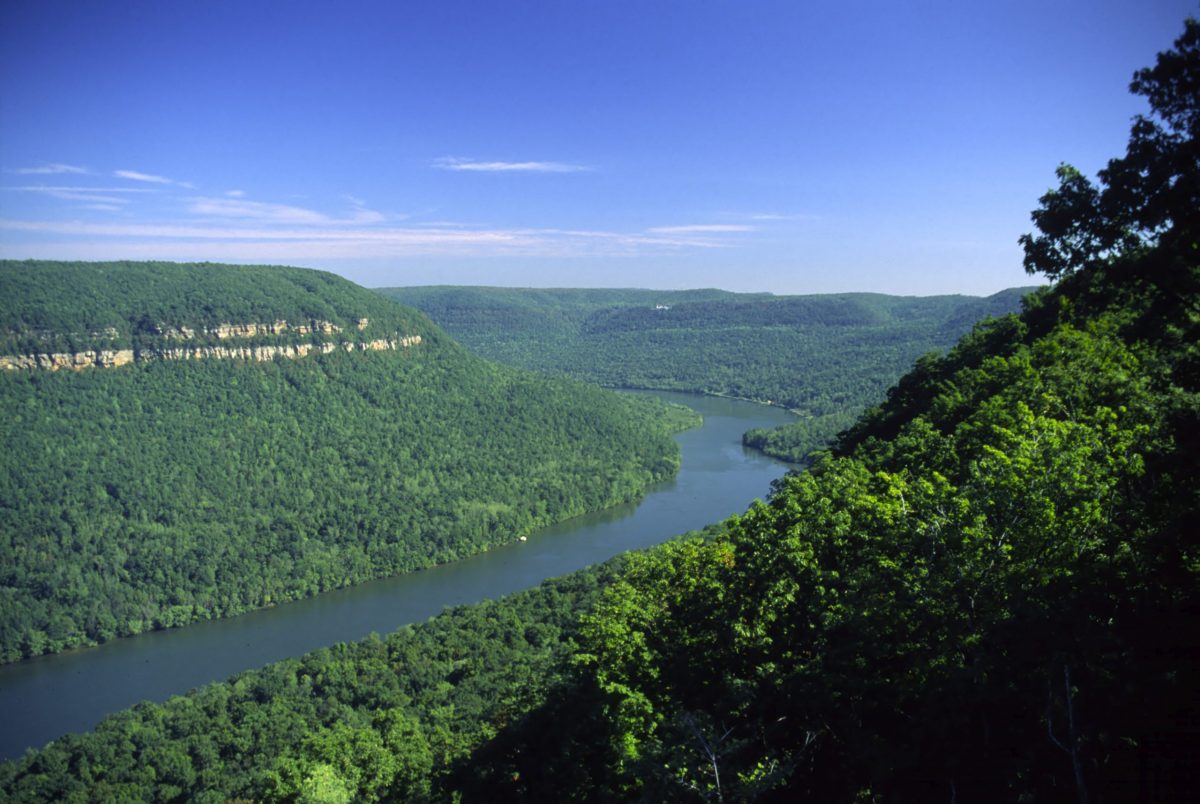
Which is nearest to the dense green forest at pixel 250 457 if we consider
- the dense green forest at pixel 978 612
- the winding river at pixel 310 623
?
the winding river at pixel 310 623

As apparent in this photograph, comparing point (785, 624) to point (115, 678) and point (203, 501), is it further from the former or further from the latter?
point (203, 501)

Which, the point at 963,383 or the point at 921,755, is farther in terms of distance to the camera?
the point at 963,383

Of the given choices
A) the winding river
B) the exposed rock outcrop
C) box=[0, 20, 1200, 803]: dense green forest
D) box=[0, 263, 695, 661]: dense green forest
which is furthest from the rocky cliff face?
box=[0, 20, 1200, 803]: dense green forest

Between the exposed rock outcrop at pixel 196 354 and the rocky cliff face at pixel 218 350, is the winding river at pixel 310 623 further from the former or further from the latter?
the rocky cliff face at pixel 218 350

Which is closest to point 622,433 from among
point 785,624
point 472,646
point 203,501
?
point 203,501

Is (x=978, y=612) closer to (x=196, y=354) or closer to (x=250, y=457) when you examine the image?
(x=250, y=457)

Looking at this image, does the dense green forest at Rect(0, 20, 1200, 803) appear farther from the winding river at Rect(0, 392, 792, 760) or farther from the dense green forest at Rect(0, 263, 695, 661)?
the dense green forest at Rect(0, 263, 695, 661)

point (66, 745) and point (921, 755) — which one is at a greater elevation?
point (921, 755)
